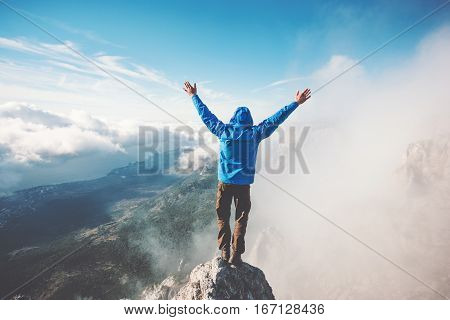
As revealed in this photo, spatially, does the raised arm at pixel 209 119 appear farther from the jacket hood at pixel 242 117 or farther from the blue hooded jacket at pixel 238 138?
the jacket hood at pixel 242 117

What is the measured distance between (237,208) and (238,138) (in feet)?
8.59

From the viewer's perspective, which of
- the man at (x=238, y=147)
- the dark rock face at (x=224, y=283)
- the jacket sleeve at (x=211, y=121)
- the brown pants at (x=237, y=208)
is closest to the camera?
the man at (x=238, y=147)

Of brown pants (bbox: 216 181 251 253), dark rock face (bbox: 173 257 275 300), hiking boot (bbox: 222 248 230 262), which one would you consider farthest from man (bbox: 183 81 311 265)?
dark rock face (bbox: 173 257 275 300)

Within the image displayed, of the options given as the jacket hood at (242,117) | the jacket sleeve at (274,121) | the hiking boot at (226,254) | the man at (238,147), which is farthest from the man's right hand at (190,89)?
the hiking boot at (226,254)

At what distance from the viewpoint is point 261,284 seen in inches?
466

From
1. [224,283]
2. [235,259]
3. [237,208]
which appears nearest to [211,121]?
[237,208]

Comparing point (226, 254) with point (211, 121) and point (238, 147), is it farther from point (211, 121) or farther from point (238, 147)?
point (211, 121)

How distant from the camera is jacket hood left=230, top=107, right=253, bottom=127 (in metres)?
9.08

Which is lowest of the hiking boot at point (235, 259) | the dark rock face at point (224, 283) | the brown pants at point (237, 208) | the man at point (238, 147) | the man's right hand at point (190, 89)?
the dark rock face at point (224, 283)

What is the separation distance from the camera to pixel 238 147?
9047 millimetres

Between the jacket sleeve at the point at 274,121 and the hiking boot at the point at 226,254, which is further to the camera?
the hiking boot at the point at 226,254

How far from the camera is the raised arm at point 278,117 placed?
861cm
